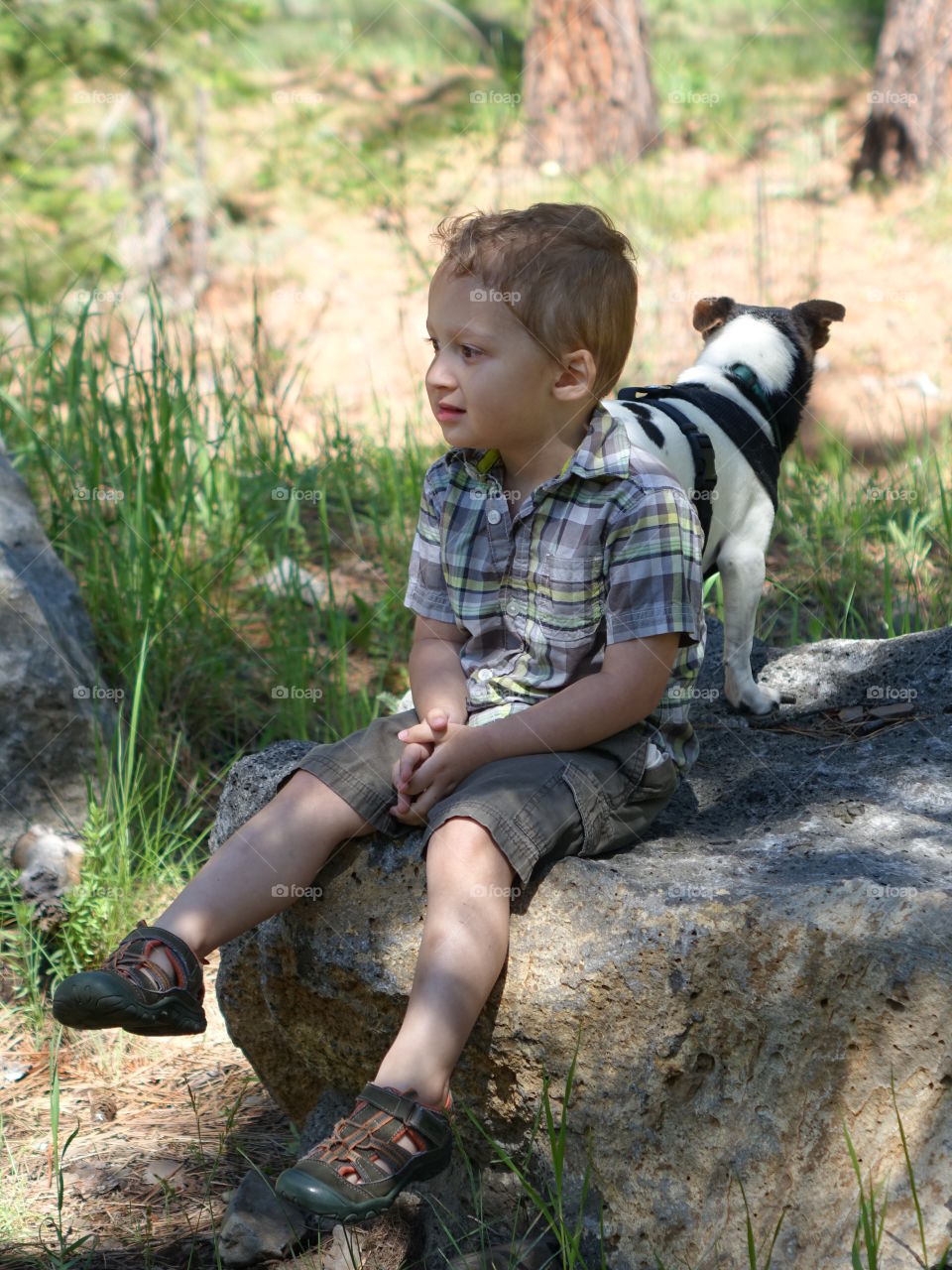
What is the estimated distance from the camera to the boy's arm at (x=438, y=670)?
2.30m

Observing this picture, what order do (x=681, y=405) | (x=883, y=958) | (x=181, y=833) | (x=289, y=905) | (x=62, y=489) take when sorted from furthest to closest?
(x=62, y=489), (x=181, y=833), (x=681, y=405), (x=289, y=905), (x=883, y=958)

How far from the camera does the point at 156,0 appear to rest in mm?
5805

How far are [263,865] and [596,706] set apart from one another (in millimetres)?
633

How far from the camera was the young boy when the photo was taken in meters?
1.95

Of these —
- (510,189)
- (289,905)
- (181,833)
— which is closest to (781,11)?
(510,189)

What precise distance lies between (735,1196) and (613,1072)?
253 mm

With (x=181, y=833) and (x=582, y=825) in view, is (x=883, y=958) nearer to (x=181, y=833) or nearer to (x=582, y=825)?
(x=582, y=825)

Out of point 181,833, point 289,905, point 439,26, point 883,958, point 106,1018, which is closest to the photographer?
point 883,958

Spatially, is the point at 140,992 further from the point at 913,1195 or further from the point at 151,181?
the point at 151,181
